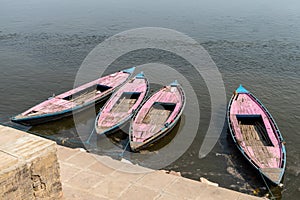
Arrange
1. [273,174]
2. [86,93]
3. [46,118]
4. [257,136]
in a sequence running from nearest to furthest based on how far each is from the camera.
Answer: [273,174] < [257,136] < [46,118] < [86,93]

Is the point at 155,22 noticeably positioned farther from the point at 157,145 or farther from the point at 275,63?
the point at 157,145

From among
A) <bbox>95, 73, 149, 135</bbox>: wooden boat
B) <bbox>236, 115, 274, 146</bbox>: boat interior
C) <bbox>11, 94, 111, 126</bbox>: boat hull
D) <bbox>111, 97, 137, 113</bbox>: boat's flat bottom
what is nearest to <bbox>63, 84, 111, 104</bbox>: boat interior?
<bbox>11, 94, 111, 126</bbox>: boat hull

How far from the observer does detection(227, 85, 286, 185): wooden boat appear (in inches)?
450

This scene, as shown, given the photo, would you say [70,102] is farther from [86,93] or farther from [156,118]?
[156,118]

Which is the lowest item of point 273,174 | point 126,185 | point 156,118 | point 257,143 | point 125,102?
point 273,174

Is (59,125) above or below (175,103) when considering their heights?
below

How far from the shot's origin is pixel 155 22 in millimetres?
40594

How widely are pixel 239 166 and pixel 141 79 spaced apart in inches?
376

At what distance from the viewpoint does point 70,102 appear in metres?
17.2

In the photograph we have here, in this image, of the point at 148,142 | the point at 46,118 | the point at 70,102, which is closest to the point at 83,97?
the point at 70,102

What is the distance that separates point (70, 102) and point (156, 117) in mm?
5158

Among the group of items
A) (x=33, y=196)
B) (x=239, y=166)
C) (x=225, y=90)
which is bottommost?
(x=239, y=166)

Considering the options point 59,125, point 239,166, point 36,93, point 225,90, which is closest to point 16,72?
point 36,93

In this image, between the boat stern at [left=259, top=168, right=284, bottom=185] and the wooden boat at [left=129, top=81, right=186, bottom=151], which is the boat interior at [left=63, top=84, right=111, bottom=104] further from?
the boat stern at [left=259, top=168, right=284, bottom=185]
